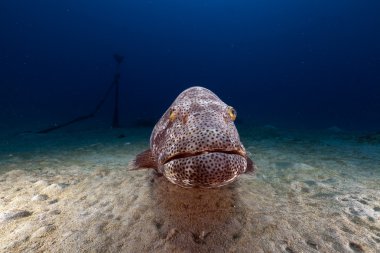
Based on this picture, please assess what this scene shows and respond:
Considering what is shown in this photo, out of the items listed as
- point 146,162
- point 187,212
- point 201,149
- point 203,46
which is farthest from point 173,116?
point 203,46

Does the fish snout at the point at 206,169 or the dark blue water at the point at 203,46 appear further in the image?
the dark blue water at the point at 203,46

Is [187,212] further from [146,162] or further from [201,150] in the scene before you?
[146,162]

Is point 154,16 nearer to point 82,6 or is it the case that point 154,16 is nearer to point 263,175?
point 82,6

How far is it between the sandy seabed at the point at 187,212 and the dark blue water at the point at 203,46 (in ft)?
350

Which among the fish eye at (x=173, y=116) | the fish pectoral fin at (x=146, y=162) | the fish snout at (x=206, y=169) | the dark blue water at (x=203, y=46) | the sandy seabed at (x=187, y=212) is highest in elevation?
the dark blue water at (x=203, y=46)

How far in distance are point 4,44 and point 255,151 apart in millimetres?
133912

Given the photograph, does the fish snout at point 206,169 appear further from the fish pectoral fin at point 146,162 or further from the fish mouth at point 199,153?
the fish pectoral fin at point 146,162

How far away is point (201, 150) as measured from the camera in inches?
94.9

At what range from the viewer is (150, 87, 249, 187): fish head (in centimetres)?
232

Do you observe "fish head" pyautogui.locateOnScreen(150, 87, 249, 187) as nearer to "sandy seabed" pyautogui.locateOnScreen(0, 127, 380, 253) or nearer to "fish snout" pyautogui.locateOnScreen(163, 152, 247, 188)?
"fish snout" pyautogui.locateOnScreen(163, 152, 247, 188)

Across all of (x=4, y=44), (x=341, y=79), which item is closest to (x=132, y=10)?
(x=4, y=44)

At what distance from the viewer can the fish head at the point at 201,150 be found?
2316 mm

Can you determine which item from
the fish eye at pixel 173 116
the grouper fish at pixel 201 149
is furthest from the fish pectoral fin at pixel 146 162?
the fish eye at pixel 173 116

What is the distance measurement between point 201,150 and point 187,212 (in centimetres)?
80
